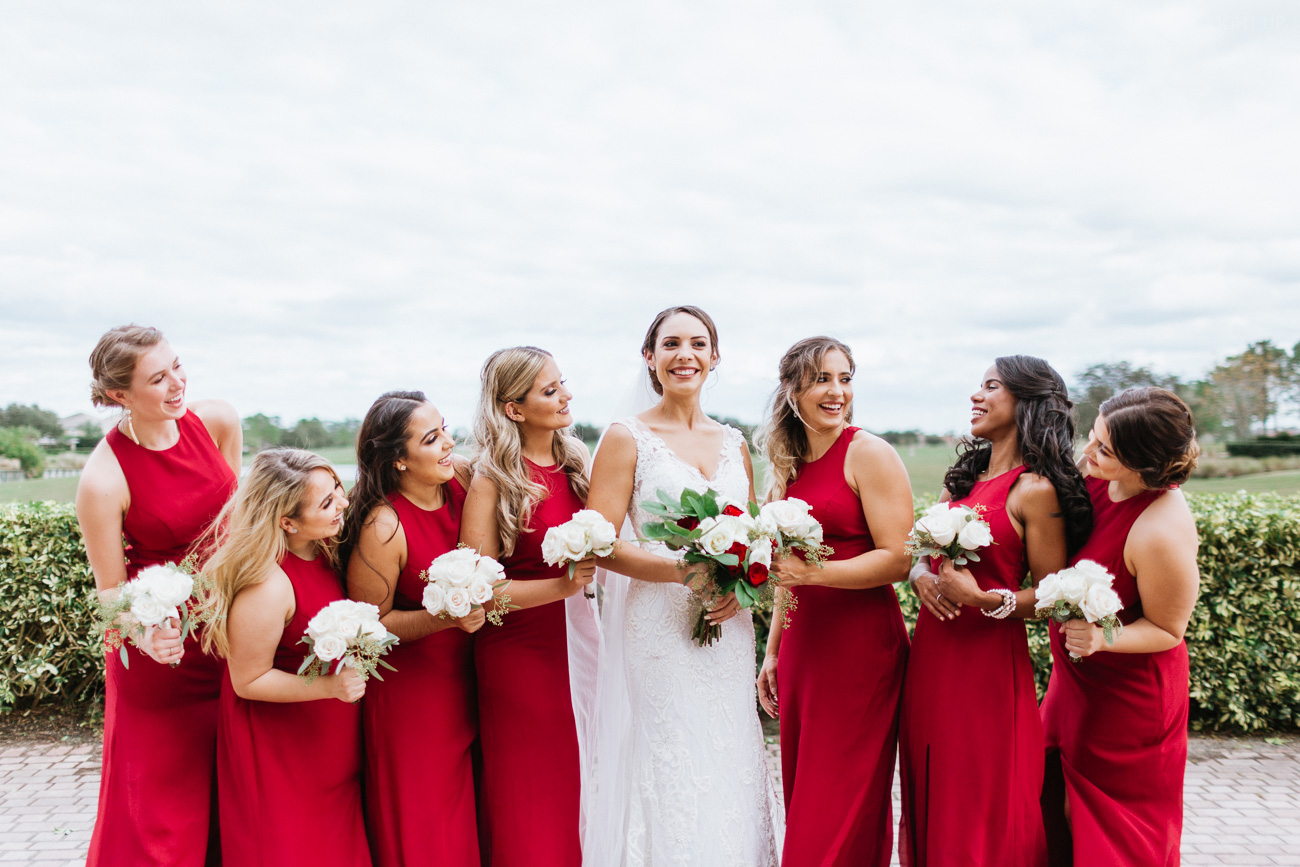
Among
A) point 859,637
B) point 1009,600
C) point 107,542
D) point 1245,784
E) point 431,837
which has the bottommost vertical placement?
point 1245,784

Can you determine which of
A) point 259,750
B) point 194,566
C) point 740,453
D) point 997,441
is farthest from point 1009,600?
point 194,566

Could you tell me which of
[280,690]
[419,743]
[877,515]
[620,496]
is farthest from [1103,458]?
[280,690]

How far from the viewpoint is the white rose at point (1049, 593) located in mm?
3205

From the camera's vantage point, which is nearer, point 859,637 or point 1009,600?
point 1009,600

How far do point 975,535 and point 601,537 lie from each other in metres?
1.54

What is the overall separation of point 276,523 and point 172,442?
101 centimetres

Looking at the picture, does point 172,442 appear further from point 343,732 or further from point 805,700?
point 805,700

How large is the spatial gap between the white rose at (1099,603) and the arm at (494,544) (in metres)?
2.00

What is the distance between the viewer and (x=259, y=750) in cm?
342

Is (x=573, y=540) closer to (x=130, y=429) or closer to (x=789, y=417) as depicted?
(x=789, y=417)

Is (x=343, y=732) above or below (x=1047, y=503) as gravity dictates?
below

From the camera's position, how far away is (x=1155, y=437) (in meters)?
3.36

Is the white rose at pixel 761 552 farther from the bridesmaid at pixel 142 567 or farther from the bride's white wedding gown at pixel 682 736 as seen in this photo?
the bridesmaid at pixel 142 567

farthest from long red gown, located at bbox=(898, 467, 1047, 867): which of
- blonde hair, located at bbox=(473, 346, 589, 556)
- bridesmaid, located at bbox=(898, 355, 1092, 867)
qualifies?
blonde hair, located at bbox=(473, 346, 589, 556)
